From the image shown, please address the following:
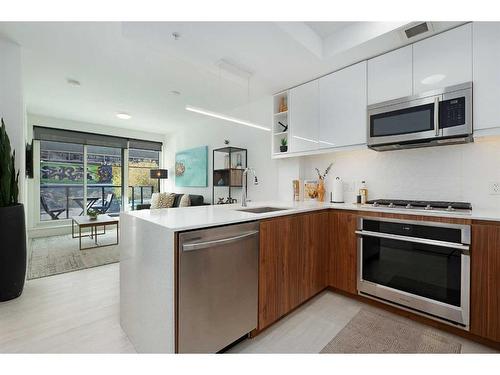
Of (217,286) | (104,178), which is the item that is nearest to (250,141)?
(217,286)

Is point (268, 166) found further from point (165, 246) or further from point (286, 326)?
point (165, 246)

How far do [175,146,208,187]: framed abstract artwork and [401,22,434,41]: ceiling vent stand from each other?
13.0 ft

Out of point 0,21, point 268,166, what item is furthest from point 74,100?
point 268,166

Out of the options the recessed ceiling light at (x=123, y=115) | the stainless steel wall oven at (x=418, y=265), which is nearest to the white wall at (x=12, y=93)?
the recessed ceiling light at (x=123, y=115)

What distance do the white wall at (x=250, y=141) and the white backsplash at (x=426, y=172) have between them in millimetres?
859

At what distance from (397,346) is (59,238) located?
5858mm

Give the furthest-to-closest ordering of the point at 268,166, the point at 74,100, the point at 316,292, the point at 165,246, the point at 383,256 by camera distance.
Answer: the point at 74,100 → the point at 268,166 → the point at 316,292 → the point at 383,256 → the point at 165,246

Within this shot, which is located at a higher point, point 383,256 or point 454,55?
point 454,55

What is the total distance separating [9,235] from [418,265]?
3643mm

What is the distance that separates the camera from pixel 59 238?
15.8ft

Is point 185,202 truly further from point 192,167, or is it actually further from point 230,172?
point 230,172

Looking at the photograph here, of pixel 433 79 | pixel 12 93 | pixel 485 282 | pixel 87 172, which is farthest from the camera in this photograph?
pixel 87 172

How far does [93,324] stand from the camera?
1907mm

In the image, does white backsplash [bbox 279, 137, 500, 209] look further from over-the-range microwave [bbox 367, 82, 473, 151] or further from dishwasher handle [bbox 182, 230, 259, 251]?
dishwasher handle [bbox 182, 230, 259, 251]
